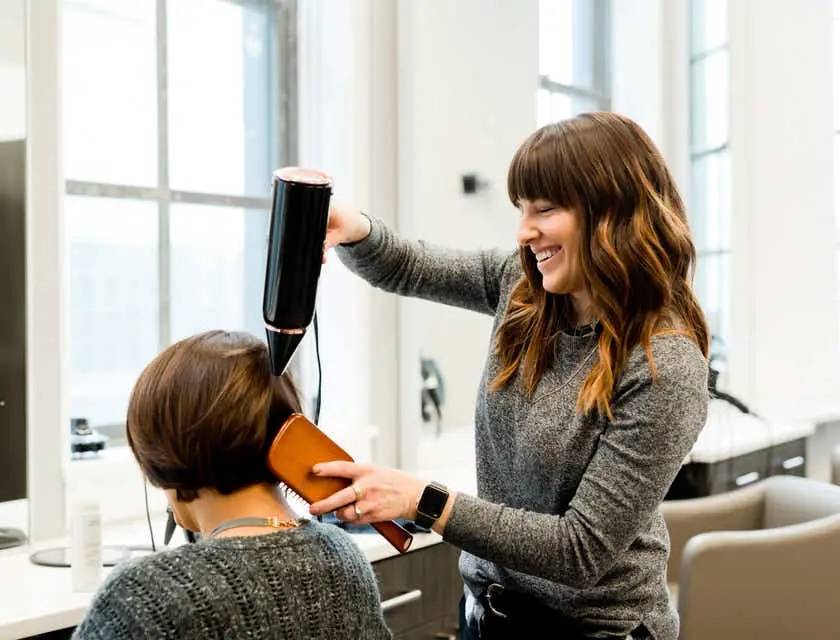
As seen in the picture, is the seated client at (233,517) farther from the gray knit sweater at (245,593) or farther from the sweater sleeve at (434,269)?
the sweater sleeve at (434,269)

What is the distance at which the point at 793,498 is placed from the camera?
2.71 metres

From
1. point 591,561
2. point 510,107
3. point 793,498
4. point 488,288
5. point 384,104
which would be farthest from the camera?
point 510,107

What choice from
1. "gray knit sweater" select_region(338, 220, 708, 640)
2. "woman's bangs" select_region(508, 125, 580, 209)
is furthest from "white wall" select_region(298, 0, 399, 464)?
"woman's bangs" select_region(508, 125, 580, 209)

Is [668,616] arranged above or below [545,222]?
below

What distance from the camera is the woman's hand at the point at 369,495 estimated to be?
1.10 m

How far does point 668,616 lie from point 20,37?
1610 millimetres

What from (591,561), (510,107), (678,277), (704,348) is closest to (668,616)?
(591,561)

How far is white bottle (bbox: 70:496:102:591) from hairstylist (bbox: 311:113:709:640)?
→ 2.07ft

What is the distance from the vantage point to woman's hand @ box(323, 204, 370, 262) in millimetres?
1383

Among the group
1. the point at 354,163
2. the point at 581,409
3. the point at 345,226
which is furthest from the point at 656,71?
the point at 581,409

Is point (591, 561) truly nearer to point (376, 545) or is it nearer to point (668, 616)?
point (668, 616)

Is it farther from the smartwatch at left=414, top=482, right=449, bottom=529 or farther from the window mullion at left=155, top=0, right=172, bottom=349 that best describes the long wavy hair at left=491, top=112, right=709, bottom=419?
the window mullion at left=155, top=0, right=172, bottom=349

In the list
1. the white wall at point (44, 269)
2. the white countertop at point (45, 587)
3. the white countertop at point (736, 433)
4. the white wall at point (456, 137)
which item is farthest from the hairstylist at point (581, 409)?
the white countertop at point (736, 433)

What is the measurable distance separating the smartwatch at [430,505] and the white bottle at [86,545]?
668mm
